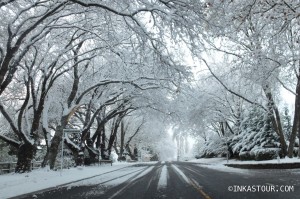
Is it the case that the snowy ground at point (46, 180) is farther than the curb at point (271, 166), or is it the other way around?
the curb at point (271, 166)

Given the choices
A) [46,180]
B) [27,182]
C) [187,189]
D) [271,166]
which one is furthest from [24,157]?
[271,166]

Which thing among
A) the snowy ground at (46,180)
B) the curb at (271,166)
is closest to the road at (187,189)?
the snowy ground at (46,180)

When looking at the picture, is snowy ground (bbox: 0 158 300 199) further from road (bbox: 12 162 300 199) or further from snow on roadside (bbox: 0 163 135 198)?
road (bbox: 12 162 300 199)

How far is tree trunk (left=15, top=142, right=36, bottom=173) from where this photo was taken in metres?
20.8

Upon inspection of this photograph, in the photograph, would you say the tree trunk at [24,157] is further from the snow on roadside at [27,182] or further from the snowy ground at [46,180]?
the snow on roadside at [27,182]

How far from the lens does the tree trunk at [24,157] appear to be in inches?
819

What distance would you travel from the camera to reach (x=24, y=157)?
835 inches

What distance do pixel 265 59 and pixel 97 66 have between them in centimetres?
1778

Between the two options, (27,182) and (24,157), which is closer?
(27,182)

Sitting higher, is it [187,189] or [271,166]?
[271,166]

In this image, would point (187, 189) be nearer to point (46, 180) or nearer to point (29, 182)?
point (29, 182)

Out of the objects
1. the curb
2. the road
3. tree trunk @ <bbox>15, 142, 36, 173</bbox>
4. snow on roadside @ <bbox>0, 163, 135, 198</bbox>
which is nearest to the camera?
the road

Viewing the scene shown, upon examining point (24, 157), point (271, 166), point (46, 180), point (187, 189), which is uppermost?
point (24, 157)

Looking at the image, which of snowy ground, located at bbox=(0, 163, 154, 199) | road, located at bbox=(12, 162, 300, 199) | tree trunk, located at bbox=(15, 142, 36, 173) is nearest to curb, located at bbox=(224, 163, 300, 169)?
road, located at bbox=(12, 162, 300, 199)
